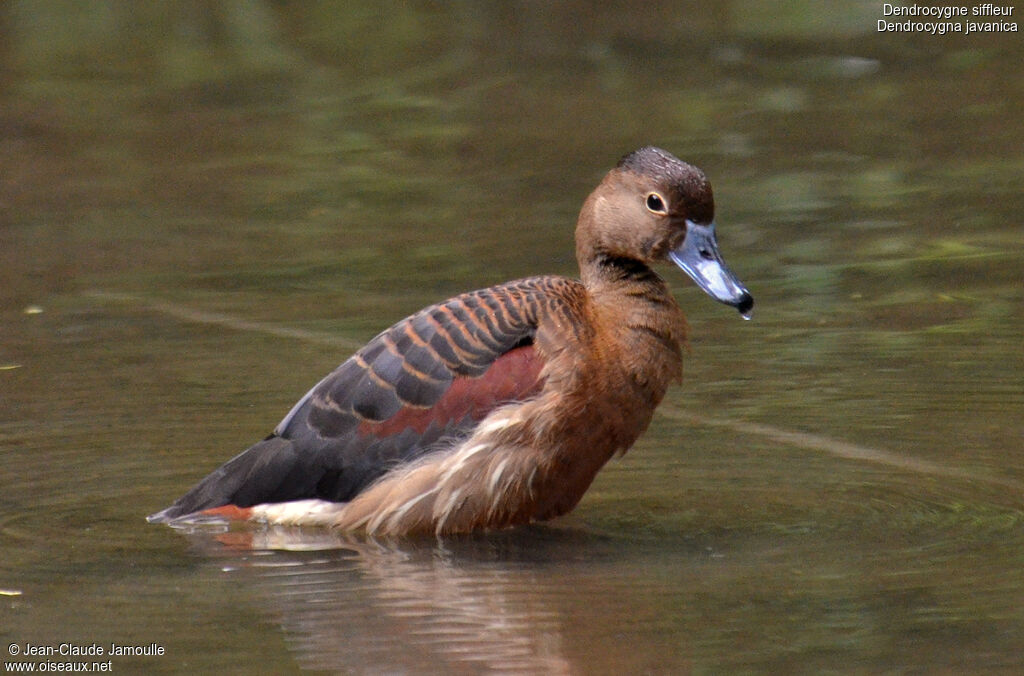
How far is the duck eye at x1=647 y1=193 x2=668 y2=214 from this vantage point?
7.16m

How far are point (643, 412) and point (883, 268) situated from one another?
11.5 ft

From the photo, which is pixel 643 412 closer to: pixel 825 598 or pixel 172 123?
pixel 825 598

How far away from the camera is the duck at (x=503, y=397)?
6895 mm

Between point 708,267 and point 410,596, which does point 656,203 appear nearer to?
point 708,267

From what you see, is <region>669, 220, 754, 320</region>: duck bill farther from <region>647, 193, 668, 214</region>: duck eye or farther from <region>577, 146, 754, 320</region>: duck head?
<region>647, 193, 668, 214</region>: duck eye

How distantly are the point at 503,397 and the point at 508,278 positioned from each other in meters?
3.25

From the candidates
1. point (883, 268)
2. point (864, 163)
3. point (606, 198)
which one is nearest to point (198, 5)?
point (864, 163)

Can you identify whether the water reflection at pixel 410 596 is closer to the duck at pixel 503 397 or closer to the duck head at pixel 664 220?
the duck at pixel 503 397

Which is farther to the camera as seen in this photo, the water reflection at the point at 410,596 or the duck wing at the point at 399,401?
the duck wing at the point at 399,401

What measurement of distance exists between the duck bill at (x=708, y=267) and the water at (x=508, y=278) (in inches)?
28.8

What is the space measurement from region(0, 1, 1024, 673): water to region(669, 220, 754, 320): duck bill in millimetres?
732

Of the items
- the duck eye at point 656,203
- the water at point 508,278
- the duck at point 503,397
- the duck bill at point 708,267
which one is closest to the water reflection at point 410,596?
the water at point 508,278

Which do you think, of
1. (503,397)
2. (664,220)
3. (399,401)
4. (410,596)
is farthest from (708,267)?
(410,596)

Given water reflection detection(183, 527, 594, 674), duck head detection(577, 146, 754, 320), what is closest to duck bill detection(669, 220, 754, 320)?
duck head detection(577, 146, 754, 320)
